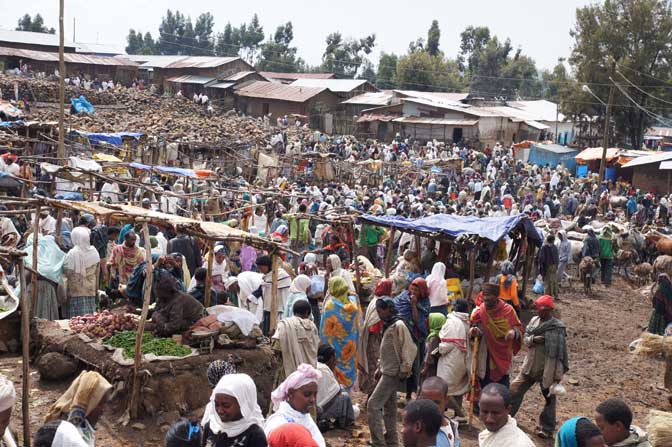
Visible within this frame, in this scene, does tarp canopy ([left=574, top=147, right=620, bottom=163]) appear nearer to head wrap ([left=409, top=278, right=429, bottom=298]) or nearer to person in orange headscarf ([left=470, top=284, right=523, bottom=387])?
person in orange headscarf ([left=470, top=284, right=523, bottom=387])

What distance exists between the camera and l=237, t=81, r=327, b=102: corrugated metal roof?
42344 millimetres

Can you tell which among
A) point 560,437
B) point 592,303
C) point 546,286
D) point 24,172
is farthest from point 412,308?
point 24,172

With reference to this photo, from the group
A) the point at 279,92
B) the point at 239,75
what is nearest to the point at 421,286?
the point at 279,92

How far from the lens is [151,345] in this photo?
699 centimetres

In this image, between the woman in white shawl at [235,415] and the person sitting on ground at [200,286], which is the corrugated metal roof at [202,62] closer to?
the person sitting on ground at [200,286]

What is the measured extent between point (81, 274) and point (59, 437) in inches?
215

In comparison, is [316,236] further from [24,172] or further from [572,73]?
[572,73]

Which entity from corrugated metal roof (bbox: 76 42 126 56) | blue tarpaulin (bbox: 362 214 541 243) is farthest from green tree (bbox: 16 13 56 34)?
blue tarpaulin (bbox: 362 214 541 243)

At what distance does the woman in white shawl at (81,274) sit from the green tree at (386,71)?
62.8 m

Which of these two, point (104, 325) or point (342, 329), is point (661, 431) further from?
point (104, 325)

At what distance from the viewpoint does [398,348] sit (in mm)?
6348

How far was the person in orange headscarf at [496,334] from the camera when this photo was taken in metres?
6.91

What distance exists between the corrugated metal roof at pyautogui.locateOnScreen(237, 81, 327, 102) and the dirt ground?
28496 millimetres

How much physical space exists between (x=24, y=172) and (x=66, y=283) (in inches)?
349
